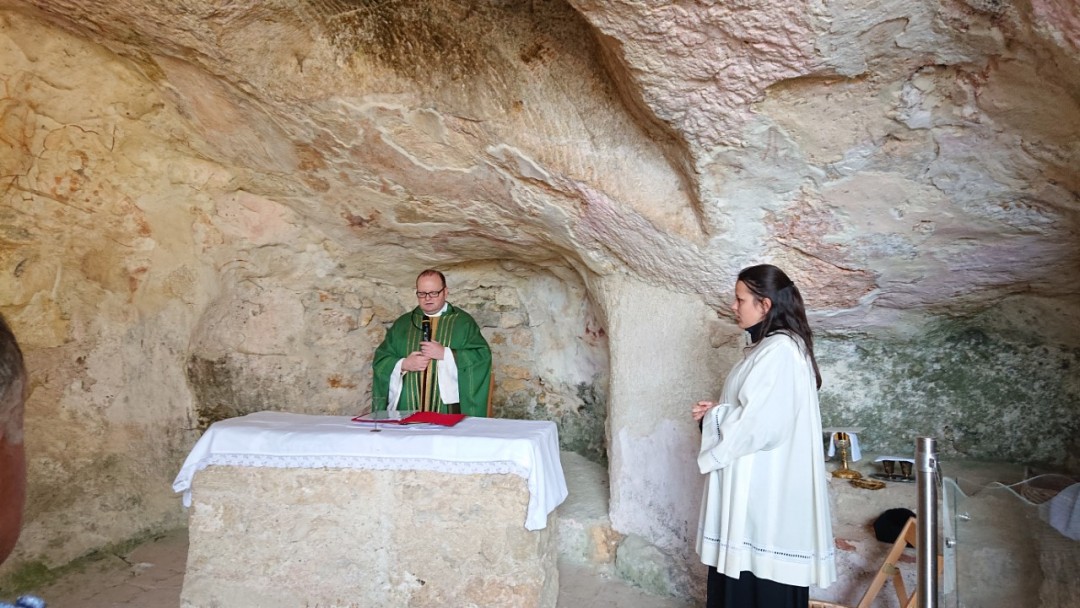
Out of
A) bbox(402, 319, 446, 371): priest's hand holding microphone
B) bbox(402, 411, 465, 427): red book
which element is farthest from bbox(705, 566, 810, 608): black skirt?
bbox(402, 319, 446, 371): priest's hand holding microphone

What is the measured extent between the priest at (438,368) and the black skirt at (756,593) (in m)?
2.06

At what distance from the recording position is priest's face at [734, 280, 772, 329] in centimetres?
295

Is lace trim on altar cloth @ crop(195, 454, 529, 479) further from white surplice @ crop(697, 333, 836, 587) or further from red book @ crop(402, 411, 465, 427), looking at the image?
white surplice @ crop(697, 333, 836, 587)

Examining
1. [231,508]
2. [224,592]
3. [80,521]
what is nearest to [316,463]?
[231,508]

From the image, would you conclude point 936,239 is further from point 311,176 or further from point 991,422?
point 311,176

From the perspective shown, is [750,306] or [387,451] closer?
[750,306]

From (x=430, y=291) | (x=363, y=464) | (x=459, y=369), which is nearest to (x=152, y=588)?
(x=363, y=464)

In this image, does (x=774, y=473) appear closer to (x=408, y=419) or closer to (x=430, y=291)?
(x=408, y=419)

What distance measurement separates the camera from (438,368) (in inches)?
185

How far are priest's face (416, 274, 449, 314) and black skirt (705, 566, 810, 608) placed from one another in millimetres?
2487

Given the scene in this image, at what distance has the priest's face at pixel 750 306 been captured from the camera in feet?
9.69

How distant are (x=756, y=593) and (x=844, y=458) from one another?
4.47 ft

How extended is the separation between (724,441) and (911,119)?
5.06 ft

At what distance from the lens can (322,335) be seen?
216 inches
